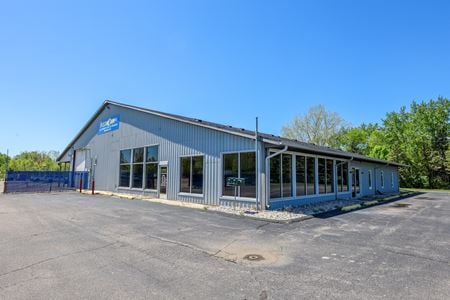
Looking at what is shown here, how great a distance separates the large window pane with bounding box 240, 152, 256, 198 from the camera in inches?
454

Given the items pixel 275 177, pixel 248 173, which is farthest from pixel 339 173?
pixel 248 173

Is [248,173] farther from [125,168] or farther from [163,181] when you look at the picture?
[125,168]

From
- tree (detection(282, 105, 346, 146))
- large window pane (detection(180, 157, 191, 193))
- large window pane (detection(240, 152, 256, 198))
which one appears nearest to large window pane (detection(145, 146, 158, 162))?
large window pane (detection(180, 157, 191, 193))

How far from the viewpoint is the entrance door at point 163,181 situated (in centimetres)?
1585

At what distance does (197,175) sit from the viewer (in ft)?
45.6

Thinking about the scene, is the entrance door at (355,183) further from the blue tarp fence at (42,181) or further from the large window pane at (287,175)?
the blue tarp fence at (42,181)

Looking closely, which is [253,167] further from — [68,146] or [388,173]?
[68,146]

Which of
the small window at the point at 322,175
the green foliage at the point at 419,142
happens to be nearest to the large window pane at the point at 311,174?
the small window at the point at 322,175

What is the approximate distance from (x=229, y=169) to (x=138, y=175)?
828cm

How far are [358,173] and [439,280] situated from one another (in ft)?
54.2

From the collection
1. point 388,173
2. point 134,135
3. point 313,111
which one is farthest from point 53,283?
point 313,111

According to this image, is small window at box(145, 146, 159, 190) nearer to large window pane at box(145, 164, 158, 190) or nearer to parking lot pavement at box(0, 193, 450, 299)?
large window pane at box(145, 164, 158, 190)

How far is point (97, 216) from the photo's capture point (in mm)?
9781

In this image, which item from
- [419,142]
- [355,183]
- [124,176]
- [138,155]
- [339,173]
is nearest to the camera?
[339,173]
